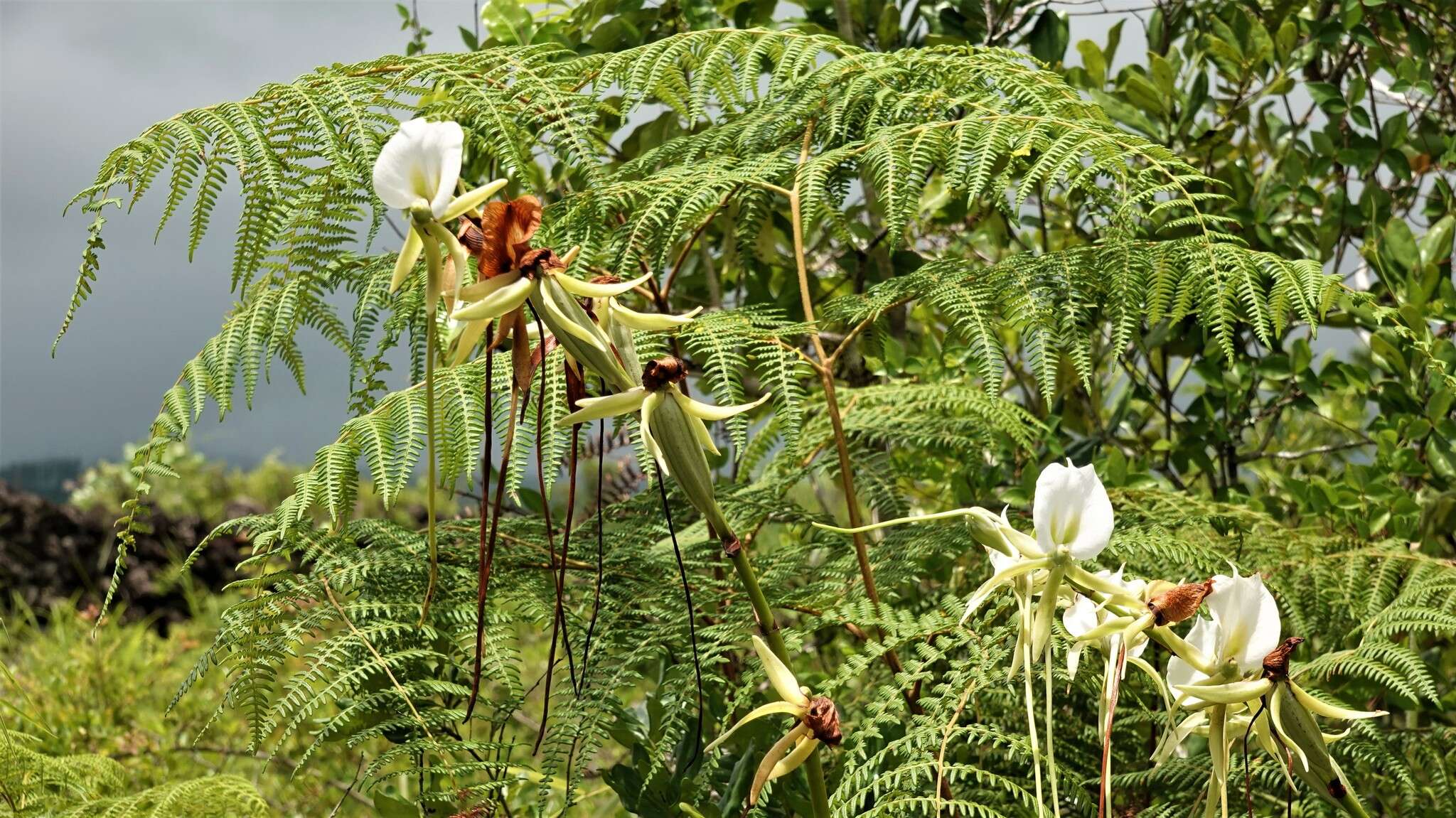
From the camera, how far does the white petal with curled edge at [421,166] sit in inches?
13.1

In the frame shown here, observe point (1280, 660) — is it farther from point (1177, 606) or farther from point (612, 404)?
point (612, 404)

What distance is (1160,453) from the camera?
1.58 metres

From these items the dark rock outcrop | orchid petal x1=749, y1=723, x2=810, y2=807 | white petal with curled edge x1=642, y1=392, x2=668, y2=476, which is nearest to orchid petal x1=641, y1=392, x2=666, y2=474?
white petal with curled edge x1=642, y1=392, x2=668, y2=476

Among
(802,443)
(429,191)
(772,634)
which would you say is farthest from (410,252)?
(802,443)

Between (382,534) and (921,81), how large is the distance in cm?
57

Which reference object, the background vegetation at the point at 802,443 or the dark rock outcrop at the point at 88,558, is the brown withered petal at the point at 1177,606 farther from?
the dark rock outcrop at the point at 88,558

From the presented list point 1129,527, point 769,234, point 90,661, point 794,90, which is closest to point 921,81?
point 794,90

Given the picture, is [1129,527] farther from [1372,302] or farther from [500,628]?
[500,628]

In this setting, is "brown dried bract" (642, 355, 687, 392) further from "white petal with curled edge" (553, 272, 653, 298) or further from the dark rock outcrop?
the dark rock outcrop

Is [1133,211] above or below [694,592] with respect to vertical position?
above

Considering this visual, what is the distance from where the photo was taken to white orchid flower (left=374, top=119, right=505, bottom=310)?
334 millimetres

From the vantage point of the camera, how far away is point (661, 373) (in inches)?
13.0

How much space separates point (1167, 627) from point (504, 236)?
270 mm

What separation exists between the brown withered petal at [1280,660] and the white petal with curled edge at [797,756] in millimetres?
155
